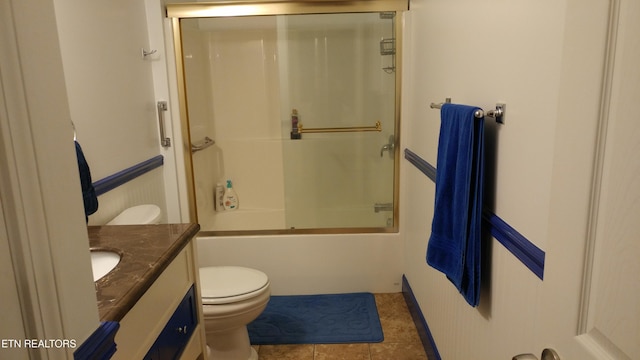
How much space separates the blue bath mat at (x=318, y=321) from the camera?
234cm

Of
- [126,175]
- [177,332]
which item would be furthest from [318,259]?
[177,332]

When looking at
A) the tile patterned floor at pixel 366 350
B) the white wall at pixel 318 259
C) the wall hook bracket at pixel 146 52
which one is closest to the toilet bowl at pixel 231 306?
the tile patterned floor at pixel 366 350

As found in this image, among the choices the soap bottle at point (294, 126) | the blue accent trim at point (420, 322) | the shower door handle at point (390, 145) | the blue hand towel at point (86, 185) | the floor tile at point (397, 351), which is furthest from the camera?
the soap bottle at point (294, 126)

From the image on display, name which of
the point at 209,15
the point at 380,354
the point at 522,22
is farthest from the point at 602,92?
the point at 209,15

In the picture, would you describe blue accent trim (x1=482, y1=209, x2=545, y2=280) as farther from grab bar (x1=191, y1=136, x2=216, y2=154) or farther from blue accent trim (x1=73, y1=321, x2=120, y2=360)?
grab bar (x1=191, y1=136, x2=216, y2=154)

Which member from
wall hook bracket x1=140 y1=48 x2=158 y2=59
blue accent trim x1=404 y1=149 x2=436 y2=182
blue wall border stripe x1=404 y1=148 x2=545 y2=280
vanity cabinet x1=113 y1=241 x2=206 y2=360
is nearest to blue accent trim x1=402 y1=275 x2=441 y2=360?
blue accent trim x1=404 y1=149 x2=436 y2=182

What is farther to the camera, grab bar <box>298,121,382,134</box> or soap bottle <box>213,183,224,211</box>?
soap bottle <box>213,183,224,211</box>

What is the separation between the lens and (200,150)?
2.93 metres

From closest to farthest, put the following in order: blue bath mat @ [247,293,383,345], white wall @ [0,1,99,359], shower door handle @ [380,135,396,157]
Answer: white wall @ [0,1,99,359], blue bath mat @ [247,293,383,345], shower door handle @ [380,135,396,157]

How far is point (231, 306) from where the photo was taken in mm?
1938

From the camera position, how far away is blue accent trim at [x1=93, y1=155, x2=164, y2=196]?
6.40ft

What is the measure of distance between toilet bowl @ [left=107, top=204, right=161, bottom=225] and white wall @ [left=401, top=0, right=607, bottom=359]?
4.20 feet

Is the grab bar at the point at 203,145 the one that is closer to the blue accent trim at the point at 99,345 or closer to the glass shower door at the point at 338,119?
the glass shower door at the point at 338,119

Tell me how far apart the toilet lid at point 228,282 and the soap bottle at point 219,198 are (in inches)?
39.5
